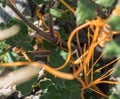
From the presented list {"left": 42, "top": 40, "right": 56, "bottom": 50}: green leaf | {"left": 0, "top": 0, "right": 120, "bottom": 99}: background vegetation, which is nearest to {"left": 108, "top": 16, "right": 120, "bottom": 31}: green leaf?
{"left": 0, "top": 0, "right": 120, "bottom": 99}: background vegetation

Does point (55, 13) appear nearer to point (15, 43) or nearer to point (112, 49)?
point (15, 43)

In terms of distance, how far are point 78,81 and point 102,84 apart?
17 cm

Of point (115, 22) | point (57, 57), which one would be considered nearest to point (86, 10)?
point (115, 22)

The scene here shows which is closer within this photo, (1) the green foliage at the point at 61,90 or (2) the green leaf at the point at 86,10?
(2) the green leaf at the point at 86,10

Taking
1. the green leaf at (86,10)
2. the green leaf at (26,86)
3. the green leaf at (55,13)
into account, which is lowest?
the green leaf at (26,86)

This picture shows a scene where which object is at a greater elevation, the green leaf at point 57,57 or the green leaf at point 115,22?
the green leaf at point 115,22

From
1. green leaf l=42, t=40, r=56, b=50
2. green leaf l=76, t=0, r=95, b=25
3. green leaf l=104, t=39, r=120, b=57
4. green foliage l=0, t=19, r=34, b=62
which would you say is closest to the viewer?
green leaf l=104, t=39, r=120, b=57

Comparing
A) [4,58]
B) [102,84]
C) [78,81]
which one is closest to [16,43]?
[4,58]

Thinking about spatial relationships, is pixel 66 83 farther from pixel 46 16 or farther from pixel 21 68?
pixel 46 16

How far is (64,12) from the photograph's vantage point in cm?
185

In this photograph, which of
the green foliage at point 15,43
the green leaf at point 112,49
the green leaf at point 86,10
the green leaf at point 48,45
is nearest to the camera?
the green leaf at point 112,49

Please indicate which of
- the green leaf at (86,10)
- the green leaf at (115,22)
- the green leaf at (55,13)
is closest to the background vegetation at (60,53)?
the green leaf at (55,13)

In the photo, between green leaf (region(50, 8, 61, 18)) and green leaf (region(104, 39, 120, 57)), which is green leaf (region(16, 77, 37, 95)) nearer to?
green leaf (region(50, 8, 61, 18))

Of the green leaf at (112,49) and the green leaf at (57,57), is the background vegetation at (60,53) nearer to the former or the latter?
the green leaf at (57,57)
